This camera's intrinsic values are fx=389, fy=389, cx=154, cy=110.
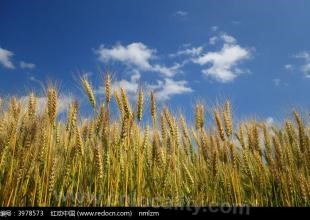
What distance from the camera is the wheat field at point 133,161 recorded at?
3701 millimetres

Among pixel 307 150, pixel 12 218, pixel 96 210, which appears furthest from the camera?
pixel 307 150

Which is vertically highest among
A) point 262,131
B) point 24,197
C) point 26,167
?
point 262,131

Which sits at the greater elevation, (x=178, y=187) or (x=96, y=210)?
(x=178, y=187)

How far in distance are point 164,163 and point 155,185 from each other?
408 millimetres

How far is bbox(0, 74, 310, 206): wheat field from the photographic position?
3.70 meters

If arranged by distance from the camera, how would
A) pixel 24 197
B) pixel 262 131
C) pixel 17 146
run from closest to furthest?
pixel 24 197 < pixel 17 146 < pixel 262 131

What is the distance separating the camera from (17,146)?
4066mm

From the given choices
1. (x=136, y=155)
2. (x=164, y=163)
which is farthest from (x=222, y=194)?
(x=136, y=155)

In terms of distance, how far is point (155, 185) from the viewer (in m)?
4.34

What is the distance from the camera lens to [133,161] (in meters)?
4.54

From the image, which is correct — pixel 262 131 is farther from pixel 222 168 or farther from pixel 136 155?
pixel 136 155

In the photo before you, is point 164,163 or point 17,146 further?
point 164,163

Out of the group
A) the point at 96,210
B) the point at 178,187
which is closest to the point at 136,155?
the point at 178,187

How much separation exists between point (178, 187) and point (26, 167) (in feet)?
5.75
